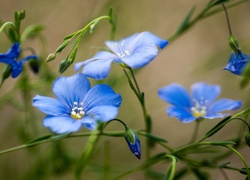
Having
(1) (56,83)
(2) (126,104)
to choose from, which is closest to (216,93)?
(1) (56,83)

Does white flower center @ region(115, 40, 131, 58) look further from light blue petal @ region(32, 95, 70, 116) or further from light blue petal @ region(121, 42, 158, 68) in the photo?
light blue petal @ region(32, 95, 70, 116)

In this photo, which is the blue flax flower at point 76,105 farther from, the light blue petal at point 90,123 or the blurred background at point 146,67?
the blurred background at point 146,67

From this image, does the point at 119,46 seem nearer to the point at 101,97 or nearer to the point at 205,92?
the point at 101,97

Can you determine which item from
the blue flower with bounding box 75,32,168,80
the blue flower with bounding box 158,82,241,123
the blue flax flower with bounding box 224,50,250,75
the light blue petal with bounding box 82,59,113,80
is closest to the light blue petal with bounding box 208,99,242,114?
the blue flower with bounding box 158,82,241,123

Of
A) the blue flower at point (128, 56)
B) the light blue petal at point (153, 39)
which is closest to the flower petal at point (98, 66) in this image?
the blue flower at point (128, 56)

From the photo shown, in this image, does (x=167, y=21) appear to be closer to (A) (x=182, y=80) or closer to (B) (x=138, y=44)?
(A) (x=182, y=80)

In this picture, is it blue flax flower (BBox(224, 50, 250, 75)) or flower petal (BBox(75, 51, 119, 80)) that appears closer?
flower petal (BBox(75, 51, 119, 80))
